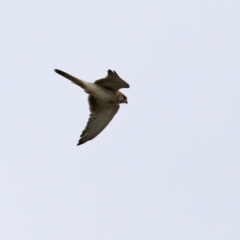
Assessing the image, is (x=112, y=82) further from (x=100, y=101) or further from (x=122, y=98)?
(x=100, y=101)

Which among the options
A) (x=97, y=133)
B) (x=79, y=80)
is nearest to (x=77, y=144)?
(x=97, y=133)

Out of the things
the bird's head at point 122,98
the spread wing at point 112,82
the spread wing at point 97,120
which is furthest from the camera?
the spread wing at point 97,120

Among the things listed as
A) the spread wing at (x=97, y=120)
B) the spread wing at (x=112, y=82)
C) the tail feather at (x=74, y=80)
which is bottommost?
the spread wing at (x=97, y=120)

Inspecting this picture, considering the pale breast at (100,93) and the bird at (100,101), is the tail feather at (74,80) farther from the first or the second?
the pale breast at (100,93)

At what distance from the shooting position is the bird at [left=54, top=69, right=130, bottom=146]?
14.2m

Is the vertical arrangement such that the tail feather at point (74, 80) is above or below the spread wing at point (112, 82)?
below

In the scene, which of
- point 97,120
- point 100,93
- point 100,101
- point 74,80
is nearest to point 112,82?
point 100,93

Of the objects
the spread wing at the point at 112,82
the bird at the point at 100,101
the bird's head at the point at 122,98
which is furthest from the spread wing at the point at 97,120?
the spread wing at the point at 112,82

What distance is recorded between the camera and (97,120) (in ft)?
49.4

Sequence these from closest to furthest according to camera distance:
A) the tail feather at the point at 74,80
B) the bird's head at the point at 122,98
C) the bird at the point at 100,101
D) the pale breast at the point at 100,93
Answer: the tail feather at the point at 74,80 < the bird at the point at 100,101 < the pale breast at the point at 100,93 < the bird's head at the point at 122,98

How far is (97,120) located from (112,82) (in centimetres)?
143

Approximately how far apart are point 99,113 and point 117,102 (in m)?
0.56

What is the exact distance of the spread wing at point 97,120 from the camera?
15.0m

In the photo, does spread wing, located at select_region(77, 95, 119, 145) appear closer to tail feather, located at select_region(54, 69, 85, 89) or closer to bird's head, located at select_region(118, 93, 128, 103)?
bird's head, located at select_region(118, 93, 128, 103)
